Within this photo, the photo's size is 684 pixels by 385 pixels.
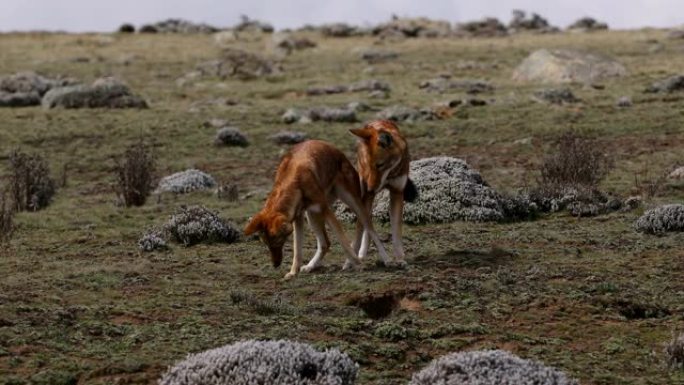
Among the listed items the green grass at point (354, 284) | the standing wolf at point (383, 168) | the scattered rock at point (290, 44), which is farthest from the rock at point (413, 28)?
the standing wolf at point (383, 168)

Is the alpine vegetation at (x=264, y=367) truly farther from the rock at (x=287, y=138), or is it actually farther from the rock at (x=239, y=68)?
the rock at (x=239, y=68)

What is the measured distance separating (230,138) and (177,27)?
5876 cm

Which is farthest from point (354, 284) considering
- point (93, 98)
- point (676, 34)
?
point (676, 34)

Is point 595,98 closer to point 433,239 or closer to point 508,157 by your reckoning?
point 508,157

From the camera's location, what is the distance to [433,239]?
665 inches

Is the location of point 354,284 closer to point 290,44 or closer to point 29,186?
point 29,186

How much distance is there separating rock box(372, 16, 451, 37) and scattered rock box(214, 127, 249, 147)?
4572 cm

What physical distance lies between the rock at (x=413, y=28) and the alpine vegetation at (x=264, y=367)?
68.9m

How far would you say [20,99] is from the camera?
41531 millimetres

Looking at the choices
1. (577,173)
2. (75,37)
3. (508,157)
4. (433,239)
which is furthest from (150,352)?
→ (75,37)

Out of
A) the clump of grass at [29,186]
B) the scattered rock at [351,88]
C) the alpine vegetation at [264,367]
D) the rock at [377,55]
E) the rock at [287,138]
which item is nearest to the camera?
the alpine vegetation at [264,367]

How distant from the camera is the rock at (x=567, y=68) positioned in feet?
145

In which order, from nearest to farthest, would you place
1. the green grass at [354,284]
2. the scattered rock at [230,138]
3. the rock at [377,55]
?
1. the green grass at [354,284]
2. the scattered rock at [230,138]
3. the rock at [377,55]

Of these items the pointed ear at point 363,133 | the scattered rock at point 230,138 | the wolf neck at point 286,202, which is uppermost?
the pointed ear at point 363,133
